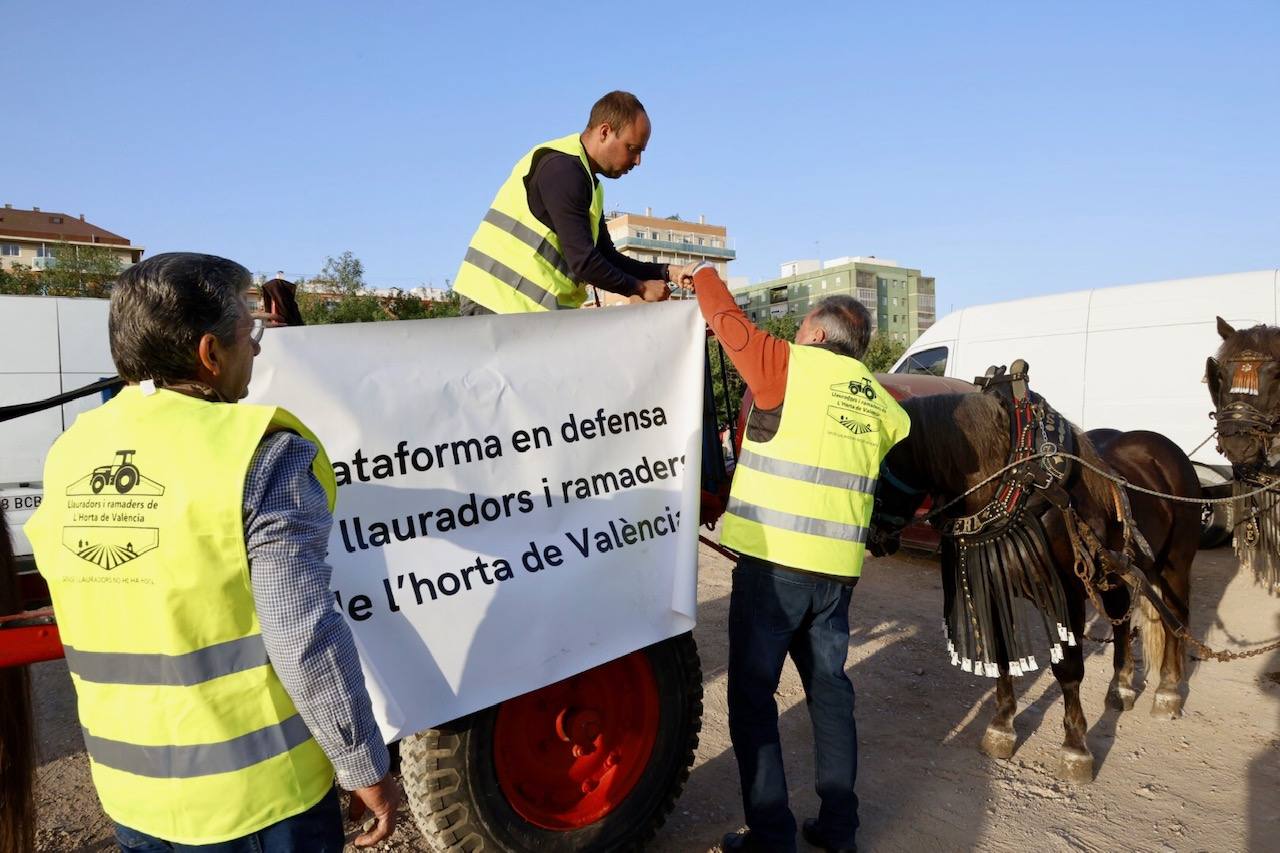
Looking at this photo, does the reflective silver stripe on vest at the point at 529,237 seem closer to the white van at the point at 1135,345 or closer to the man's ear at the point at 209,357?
the man's ear at the point at 209,357

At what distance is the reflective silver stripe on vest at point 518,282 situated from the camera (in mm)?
2824

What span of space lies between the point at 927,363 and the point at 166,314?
10386 millimetres

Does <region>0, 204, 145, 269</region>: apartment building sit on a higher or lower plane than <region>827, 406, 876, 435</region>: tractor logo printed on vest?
higher

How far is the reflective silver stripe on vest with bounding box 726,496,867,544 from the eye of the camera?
8.83 feet

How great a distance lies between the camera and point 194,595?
4.29ft

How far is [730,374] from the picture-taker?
3648 mm

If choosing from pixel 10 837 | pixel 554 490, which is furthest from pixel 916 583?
pixel 10 837

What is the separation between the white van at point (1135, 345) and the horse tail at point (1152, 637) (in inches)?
135

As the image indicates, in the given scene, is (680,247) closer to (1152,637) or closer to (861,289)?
(861,289)

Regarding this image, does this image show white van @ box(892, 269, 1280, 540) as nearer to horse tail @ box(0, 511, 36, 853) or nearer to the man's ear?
the man's ear

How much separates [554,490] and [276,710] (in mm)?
1168

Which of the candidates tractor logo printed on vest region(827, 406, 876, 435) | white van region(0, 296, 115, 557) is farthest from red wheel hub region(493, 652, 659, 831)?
white van region(0, 296, 115, 557)

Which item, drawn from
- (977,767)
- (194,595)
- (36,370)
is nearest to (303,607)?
(194,595)

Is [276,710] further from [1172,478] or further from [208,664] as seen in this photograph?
[1172,478]
